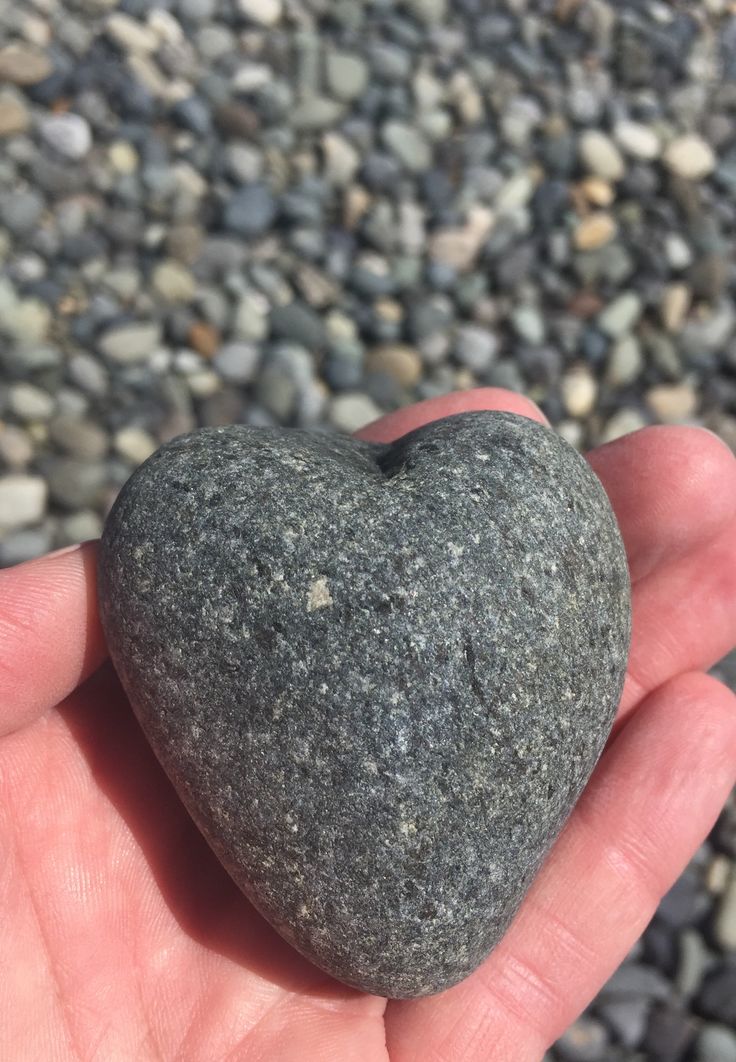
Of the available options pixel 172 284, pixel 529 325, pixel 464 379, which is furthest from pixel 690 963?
pixel 172 284

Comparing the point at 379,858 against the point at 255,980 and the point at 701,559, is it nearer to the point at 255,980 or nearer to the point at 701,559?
the point at 255,980

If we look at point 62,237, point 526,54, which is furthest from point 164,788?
point 526,54

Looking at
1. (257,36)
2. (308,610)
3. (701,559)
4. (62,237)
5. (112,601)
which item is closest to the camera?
(308,610)

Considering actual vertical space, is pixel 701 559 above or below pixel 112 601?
below

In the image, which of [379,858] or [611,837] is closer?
[379,858]

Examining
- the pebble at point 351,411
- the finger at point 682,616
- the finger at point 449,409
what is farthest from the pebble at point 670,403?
the finger at point 682,616

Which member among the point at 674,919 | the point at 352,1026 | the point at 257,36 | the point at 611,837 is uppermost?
the point at 257,36

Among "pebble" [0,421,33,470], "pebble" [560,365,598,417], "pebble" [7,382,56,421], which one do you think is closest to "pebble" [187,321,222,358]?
"pebble" [7,382,56,421]

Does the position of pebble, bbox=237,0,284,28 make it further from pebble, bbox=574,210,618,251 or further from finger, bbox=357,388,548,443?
finger, bbox=357,388,548,443
